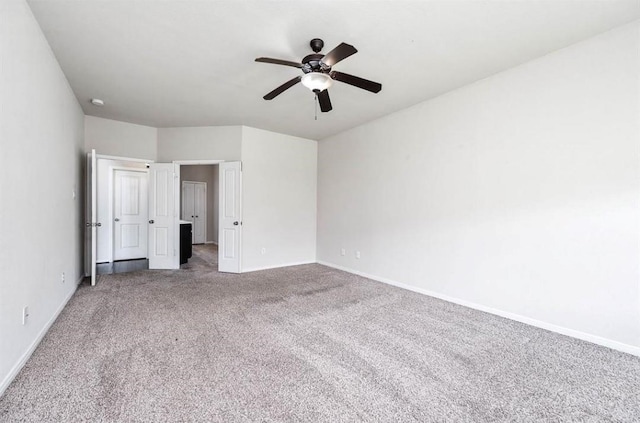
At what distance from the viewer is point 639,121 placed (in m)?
2.35

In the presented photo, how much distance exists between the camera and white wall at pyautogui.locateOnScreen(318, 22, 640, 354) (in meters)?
2.45

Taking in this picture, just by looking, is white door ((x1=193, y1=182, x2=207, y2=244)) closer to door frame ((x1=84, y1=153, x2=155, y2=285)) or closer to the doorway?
the doorway

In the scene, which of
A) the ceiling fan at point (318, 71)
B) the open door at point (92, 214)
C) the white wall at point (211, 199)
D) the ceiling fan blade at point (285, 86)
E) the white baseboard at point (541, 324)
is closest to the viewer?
the ceiling fan at point (318, 71)

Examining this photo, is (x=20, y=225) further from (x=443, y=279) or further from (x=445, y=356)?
(x=443, y=279)

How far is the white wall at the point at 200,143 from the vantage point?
5238 mm

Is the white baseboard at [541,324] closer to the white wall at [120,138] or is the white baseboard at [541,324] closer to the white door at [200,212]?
the white wall at [120,138]

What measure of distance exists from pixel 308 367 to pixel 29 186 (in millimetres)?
2592

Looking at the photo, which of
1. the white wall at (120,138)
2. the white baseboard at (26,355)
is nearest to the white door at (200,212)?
the white wall at (120,138)

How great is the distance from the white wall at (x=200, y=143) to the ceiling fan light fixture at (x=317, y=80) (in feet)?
9.91

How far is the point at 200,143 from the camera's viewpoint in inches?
209

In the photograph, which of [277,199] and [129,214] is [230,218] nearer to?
[277,199]

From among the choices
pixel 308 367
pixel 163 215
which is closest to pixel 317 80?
pixel 308 367

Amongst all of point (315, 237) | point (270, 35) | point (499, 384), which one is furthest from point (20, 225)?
point (315, 237)

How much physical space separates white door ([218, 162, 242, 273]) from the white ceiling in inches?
60.0
